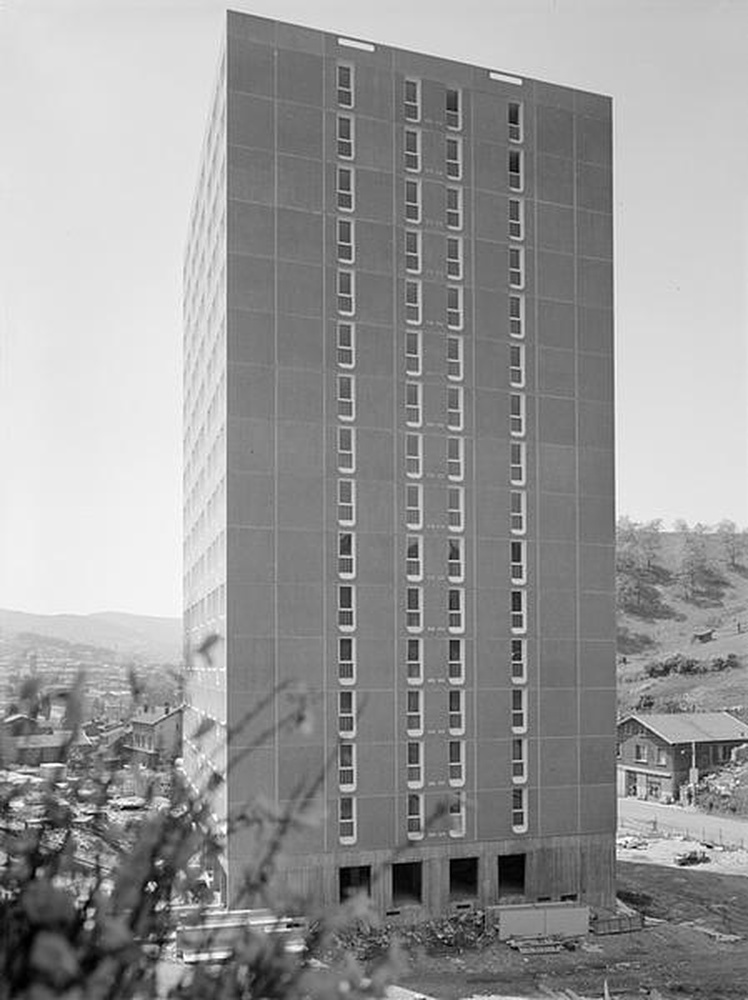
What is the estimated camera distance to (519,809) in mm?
4258

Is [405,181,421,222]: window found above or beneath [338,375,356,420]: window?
above

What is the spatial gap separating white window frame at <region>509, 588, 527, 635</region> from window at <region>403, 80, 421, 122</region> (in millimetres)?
1699

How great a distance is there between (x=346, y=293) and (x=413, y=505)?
758mm

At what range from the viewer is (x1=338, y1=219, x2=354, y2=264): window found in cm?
417

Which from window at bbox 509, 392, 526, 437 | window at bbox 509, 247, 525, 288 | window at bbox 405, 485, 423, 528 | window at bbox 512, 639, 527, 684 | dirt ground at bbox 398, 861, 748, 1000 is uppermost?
window at bbox 509, 247, 525, 288

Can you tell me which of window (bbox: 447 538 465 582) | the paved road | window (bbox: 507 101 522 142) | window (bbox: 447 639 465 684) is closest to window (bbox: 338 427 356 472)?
window (bbox: 447 538 465 582)

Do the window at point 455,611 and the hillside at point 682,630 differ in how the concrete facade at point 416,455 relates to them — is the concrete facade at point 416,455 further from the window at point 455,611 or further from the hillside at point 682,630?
the hillside at point 682,630

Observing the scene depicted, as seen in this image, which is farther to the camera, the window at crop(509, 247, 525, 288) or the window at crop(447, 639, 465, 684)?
the window at crop(509, 247, 525, 288)

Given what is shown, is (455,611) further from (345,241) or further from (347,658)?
(345,241)

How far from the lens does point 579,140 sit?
14.8ft

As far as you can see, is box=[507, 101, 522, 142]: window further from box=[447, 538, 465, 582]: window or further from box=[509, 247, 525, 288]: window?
box=[447, 538, 465, 582]: window

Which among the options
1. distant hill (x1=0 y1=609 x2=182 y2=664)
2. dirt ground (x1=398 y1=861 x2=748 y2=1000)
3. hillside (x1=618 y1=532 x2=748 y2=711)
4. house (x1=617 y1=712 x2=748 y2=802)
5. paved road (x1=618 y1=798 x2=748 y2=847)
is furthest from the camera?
hillside (x1=618 y1=532 x2=748 y2=711)

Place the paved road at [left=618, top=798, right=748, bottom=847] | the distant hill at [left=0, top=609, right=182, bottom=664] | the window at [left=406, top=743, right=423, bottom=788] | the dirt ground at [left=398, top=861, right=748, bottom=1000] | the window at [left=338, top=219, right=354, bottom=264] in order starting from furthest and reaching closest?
1. the paved road at [left=618, top=798, right=748, bottom=847]
2. the window at [left=338, top=219, right=354, bottom=264]
3. the window at [left=406, top=743, right=423, bottom=788]
4. the dirt ground at [left=398, top=861, right=748, bottom=1000]
5. the distant hill at [left=0, top=609, right=182, bottom=664]

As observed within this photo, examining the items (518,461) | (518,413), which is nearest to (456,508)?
(518,461)
